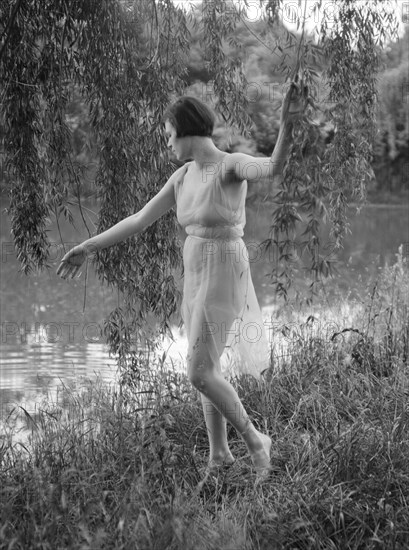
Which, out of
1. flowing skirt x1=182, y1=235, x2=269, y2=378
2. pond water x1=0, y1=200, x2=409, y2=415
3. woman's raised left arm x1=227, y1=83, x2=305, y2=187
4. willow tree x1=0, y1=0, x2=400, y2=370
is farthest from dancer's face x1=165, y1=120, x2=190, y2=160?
pond water x1=0, y1=200, x2=409, y2=415

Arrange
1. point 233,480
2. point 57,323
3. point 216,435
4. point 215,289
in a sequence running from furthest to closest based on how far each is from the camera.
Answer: point 57,323 < point 216,435 < point 233,480 < point 215,289

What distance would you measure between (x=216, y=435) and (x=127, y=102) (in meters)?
2.14

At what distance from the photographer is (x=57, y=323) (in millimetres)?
10719

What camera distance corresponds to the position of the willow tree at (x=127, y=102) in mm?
4863

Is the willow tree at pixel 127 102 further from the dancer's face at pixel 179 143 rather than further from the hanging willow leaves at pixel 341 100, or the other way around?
the dancer's face at pixel 179 143

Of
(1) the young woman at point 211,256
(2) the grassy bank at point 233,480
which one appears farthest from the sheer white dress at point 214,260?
(2) the grassy bank at point 233,480

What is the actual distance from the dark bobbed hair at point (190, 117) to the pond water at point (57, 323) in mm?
1577

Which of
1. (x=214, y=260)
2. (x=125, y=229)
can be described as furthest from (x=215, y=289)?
(x=125, y=229)

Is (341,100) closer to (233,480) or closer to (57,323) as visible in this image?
(233,480)

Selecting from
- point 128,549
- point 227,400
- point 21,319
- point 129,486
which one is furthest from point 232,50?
point 21,319

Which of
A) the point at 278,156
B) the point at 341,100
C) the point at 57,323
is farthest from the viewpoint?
the point at 57,323

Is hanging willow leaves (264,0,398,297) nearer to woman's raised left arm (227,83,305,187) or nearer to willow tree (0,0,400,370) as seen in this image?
willow tree (0,0,400,370)

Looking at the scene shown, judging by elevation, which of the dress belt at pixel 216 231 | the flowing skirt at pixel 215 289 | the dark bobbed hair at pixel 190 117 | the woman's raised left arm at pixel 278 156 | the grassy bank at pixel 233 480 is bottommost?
the grassy bank at pixel 233 480

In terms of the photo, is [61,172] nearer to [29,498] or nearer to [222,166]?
[222,166]
